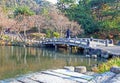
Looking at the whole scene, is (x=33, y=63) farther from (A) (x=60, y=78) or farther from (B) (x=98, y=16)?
(B) (x=98, y=16)

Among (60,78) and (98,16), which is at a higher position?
(98,16)

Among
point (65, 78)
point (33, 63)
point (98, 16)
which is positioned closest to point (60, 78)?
point (65, 78)

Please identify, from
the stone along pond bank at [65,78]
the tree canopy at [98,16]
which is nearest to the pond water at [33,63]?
the stone along pond bank at [65,78]

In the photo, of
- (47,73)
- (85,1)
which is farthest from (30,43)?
(47,73)

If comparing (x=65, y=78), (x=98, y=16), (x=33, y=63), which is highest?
(x=98, y=16)

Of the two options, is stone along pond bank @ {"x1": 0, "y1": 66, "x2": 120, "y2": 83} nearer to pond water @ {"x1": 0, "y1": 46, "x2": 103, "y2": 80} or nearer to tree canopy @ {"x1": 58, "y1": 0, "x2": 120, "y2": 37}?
pond water @ {"x1": 0, "y1": 46, "x2": 103, "y2": 80}

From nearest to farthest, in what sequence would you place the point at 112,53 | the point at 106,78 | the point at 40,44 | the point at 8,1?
the point at 106,78
the point at 112,53
the point at 40,44
the point at 8,1

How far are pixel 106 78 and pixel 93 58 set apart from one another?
15.5 m

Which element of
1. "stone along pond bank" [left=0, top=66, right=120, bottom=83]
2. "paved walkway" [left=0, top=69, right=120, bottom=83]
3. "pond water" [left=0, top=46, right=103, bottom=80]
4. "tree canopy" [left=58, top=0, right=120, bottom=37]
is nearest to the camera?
"stone along pond bank" [left=0, top=66, right=120, bottom=83]

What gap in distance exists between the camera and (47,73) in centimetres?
1024

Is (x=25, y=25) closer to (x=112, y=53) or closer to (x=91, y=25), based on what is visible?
(x=91, y=25)

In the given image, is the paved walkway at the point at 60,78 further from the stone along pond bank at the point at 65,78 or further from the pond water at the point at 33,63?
the pond water at the point at 33,63

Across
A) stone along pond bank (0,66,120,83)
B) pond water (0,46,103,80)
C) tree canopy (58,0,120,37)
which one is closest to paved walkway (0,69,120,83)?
stone along pond bank (0,66,120,83)

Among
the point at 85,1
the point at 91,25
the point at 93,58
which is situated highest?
the point at 85,1
